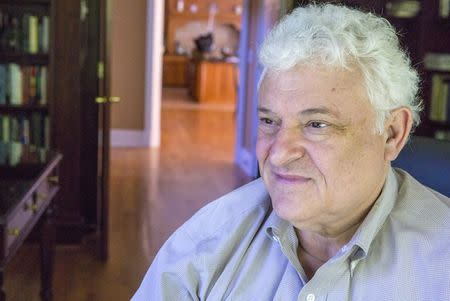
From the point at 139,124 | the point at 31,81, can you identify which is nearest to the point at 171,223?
the point at 31,81

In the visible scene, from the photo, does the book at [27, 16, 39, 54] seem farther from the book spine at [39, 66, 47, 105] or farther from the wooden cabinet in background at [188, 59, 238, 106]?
the wooden cabinet in background at [188, 59, 238, 106]

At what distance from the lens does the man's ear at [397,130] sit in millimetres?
1296

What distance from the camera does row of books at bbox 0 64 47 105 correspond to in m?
3.91

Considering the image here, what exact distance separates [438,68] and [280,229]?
115 inches

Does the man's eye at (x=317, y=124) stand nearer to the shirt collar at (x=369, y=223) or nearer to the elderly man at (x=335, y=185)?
the elderly man at (x=335, y=185)

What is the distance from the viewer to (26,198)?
7.46ft

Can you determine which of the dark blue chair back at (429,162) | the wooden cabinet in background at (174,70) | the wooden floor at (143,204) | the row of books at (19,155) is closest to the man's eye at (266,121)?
the dark blue chair back at (429,162)

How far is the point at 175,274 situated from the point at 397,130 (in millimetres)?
501

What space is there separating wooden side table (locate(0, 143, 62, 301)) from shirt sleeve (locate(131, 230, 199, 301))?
2.45 ft

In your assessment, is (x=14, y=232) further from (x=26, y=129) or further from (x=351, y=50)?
(x=26, y=129)

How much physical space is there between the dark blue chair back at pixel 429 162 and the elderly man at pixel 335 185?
0.82 feet

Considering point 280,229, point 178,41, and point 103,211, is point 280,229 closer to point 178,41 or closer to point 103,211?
point 103,211

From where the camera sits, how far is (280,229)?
1362mm

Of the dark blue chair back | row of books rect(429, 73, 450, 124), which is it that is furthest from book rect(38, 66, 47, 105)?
the dark blue chair back
